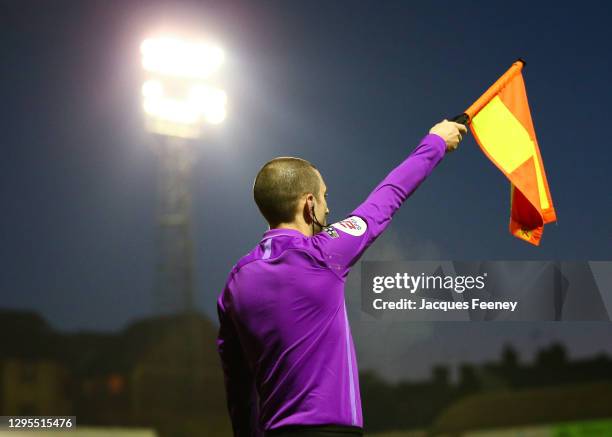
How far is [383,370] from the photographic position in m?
7.69

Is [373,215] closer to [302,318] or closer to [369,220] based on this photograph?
[369,220]

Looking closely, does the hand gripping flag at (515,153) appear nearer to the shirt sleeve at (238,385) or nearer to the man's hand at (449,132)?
the man's hand at (449,132)

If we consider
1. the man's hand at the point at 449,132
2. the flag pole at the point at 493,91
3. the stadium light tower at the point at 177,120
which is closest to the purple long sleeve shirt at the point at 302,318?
the man's hand at the point at 449,132

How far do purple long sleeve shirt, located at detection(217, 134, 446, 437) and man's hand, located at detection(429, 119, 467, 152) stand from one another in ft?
0.75

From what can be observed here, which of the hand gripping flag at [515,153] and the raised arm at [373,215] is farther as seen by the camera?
the hand gripping flag at [515,153]

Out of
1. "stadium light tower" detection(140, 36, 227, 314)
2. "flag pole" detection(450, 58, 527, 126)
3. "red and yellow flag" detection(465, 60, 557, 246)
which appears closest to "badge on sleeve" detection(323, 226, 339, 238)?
"flag pole" detection(450, 58, 527, 126)

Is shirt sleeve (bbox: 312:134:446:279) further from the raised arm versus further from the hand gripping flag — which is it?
the hand gripping flag

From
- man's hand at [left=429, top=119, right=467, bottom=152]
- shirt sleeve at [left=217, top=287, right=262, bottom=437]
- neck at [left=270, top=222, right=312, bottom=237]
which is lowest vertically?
shirt sleeve at [left=217, top=287, right=262, bottom=437]

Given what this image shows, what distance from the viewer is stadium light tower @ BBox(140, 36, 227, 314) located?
279 inches

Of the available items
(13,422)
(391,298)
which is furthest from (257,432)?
(13,422)

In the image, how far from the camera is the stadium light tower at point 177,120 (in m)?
7.08

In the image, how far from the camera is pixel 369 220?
4.17 feet

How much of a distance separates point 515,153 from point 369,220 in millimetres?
1266

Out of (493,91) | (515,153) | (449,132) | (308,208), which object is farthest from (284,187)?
(515,153)
